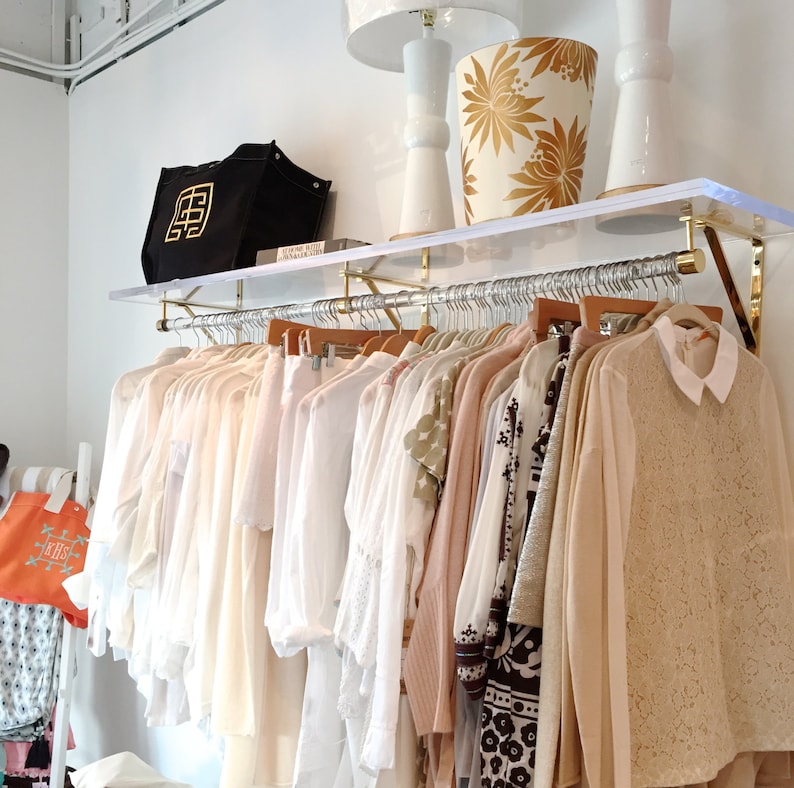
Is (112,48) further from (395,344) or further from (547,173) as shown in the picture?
(547,173)

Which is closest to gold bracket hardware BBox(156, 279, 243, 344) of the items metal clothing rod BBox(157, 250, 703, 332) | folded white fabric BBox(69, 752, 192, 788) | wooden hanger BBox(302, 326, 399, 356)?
metal clothing rod BBox(157, 250, 703, 332)

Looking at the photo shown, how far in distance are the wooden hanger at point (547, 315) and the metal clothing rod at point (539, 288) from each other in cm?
10

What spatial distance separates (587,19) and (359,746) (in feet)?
4.88

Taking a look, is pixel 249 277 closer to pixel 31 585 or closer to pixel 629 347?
pixel 629 347

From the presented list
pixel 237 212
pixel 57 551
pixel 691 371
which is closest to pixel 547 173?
pixel 691 371

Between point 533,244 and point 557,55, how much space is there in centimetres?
33

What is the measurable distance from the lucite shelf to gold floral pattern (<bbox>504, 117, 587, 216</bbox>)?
53 millimetres

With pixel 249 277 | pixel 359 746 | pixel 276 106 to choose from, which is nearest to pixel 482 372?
pixel 359 746

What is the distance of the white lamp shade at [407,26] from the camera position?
64.9 inches

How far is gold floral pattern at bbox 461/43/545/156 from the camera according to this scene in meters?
1.51

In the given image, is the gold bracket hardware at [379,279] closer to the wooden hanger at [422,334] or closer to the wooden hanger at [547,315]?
the wooden hanger at [422,334]

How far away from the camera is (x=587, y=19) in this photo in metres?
1.83

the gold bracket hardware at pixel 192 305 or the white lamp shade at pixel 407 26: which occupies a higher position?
the white lamp shade at pixel 407 26

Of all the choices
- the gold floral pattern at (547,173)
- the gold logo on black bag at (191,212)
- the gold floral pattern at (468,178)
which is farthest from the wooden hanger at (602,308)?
the gold logo on black bag at (191,212)
